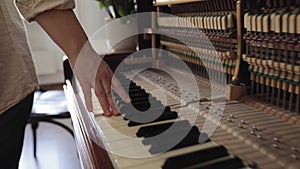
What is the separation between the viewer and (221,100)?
108 centimetres

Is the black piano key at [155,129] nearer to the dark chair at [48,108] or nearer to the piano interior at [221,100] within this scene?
the piano interior at [221,100]

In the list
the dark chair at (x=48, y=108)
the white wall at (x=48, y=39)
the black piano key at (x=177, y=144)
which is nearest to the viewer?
the black piano key at (x=177, y=144)

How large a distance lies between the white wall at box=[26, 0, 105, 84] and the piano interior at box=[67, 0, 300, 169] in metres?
2.54

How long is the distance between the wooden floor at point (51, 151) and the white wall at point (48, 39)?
776mm

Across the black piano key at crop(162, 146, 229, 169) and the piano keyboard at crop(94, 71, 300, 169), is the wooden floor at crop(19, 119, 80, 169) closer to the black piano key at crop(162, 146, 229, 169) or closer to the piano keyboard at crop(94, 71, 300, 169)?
the piano keyboard at crop(94, 71, 300, 169)

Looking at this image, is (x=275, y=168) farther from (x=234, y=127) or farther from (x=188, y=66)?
(x=188, y=66)

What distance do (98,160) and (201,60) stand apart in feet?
2.51

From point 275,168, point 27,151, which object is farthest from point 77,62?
point 27,151

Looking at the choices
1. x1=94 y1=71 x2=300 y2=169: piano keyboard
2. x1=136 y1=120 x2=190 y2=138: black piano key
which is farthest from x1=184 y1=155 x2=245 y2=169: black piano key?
x1=136 y1=120 x2=190 y2=138: black piano key

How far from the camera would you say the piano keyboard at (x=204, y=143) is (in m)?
0.66

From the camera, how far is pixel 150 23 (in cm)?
165

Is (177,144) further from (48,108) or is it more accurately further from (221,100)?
(48,108)

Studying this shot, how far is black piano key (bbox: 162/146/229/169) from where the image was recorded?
2.07 ft

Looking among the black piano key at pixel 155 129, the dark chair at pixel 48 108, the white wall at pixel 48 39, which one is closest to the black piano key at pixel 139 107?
the black piano key at pixel 155 129
